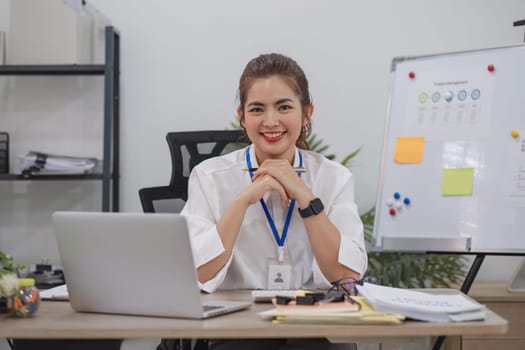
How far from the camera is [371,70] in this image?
142 inches

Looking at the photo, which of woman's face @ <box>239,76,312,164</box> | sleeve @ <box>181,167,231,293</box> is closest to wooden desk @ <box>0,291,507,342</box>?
sleeve @ <box>181,167,231,293</box>

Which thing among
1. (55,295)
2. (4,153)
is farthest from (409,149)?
(4,153)

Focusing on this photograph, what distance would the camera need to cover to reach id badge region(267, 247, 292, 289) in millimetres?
2002

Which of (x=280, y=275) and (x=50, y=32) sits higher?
(x=50, y=32)

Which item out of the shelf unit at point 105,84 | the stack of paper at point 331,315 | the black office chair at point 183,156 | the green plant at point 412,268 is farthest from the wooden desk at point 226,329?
the shelf unit at point 105,84

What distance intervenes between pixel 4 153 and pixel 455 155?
7.03ft

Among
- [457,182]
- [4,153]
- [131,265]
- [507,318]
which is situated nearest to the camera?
[131,265]

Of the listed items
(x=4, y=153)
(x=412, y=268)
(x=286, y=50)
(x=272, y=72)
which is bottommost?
(x=412, y=268)

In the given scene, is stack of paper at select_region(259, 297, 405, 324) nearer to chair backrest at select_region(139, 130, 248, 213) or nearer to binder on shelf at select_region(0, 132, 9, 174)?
chair backrest at select_region(139, 130, 248, 213)

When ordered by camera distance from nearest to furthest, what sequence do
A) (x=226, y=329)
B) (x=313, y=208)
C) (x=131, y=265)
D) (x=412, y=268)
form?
(x=226, y=329) < (x=131, y=265) < (x=313, y=208) < (x=412, y=268)

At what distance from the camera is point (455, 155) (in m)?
2.47

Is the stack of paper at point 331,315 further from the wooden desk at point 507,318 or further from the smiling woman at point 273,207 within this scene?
the wooden desk at point 507,318

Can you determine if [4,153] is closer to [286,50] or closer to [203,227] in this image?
[286,50]

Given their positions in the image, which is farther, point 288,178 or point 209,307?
point 288,178
